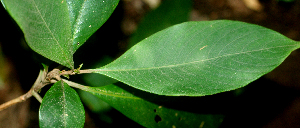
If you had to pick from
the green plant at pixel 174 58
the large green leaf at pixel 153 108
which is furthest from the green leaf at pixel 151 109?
the green plant at pixel 174 58

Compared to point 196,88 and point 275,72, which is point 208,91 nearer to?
point 196,88

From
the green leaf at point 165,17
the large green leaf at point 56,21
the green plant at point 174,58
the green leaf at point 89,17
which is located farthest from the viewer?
the green leaf at point 165,17

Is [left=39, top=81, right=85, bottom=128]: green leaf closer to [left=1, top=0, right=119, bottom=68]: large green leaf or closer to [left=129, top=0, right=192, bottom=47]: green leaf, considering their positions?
[left=1, top=0, right=119, bottom=68]: large green leaf

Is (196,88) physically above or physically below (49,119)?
above

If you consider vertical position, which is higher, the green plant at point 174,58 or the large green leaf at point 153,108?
the green plant at point 174,58

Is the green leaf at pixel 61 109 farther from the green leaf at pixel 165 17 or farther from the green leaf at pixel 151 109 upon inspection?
the green leaf at pixel 165 17

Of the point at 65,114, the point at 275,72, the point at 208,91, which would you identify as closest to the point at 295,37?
the point at 275,72
